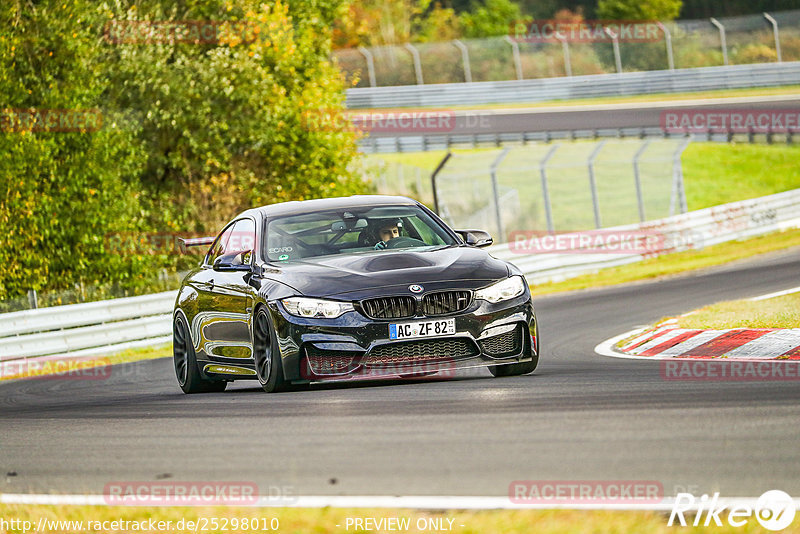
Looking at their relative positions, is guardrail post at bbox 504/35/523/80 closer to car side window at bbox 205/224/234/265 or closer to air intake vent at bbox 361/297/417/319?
car side window at bbox 205/224/234/265

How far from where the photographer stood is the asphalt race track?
17.9 feet

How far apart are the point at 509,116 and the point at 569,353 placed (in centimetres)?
3650

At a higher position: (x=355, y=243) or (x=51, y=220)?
(x=355, y=243)

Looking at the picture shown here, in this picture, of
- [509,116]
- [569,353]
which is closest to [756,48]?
[509,116]

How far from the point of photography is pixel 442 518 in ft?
15.5

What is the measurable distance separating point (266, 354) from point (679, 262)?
1666 cm

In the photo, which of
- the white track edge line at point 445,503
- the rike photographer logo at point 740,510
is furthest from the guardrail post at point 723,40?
the rike photographer logo at point 740,510

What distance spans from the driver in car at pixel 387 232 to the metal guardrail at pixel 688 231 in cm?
1226

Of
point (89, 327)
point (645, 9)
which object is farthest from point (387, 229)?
point (645, 9)

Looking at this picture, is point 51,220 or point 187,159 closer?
point 51,220

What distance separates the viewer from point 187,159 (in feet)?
103

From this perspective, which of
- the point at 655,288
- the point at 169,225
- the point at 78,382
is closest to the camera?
the point at 78,382

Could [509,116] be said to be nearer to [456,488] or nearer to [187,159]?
[187,159]

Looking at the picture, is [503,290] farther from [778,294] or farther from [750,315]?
[778,294]
